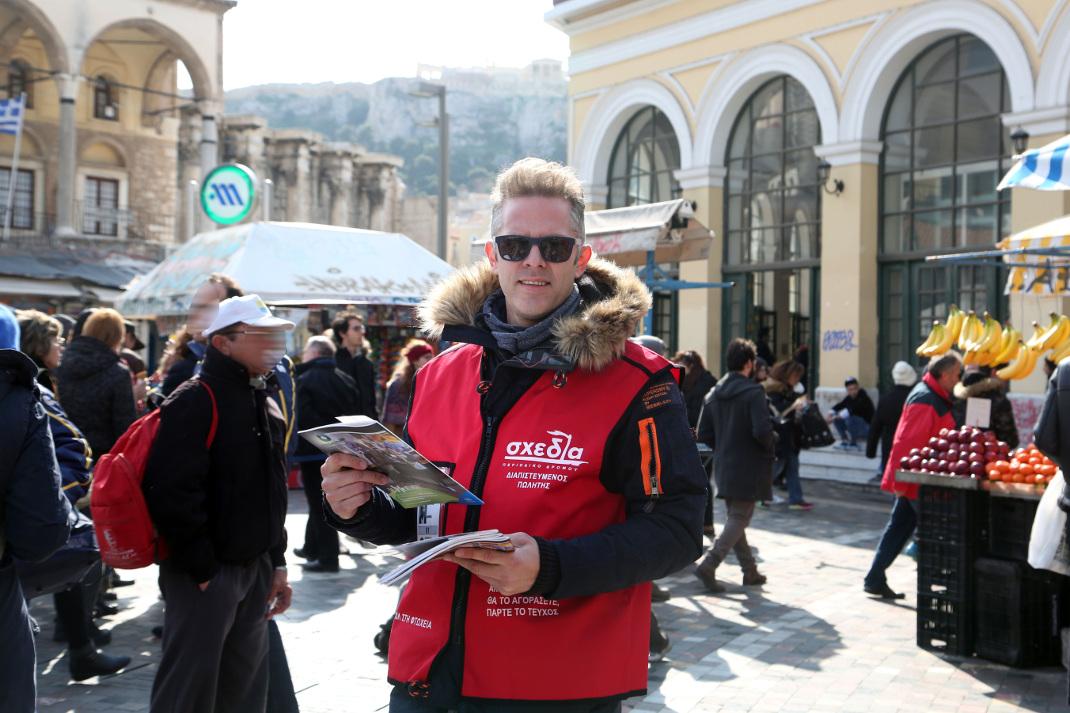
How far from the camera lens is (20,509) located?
3461 millimetres

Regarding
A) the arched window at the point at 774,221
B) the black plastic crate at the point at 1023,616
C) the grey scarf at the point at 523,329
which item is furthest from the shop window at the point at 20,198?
the grey scarf at the point at 523,329

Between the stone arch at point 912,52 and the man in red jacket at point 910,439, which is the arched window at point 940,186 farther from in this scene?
the man in red jacket at point 910,439

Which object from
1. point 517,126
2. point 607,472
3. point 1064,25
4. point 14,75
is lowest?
point 607,472

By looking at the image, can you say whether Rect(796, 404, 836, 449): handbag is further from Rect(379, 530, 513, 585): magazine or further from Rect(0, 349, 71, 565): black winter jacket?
Rect(379, 530, 513, 585): magazine

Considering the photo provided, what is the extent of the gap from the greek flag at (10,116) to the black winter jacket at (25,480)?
26.1 meters

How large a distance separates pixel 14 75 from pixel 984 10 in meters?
29.1

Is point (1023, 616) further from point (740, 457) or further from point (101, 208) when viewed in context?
point (101, 208)

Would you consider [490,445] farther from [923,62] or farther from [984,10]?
[923,62]

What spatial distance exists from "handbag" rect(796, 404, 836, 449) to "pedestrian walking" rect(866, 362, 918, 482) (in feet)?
2.63

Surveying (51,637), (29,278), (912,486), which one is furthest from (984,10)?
(29,278)

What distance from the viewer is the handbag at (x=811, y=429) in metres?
13.0

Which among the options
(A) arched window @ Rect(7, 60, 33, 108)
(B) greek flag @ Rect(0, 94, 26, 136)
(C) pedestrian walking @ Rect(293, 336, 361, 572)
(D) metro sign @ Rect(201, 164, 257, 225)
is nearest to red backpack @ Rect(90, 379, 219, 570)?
(C) pedestrian walking @ Rect(293, 336, 361, 572)

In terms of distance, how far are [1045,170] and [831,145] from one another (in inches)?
366

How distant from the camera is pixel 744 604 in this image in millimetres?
8102
